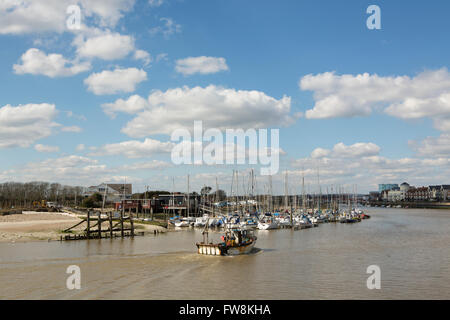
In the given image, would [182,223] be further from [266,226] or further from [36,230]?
[36,230]

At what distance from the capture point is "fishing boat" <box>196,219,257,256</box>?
134 feet

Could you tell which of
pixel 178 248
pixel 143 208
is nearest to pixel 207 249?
pixel 178 248

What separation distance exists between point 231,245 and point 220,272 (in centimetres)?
877

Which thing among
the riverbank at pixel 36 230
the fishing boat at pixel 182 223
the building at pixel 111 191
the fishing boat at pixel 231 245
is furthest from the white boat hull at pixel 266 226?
the building at pixel 111 191

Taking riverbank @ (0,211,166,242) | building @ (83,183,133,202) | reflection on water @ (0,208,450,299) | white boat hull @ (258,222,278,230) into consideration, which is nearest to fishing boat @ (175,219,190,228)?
riverbank @ (0,211,166,242)

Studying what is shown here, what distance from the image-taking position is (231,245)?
1645 inches

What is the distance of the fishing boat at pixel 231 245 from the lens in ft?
134

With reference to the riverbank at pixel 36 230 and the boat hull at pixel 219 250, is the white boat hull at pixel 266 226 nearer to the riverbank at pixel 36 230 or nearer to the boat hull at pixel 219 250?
the riverbank at pixel 36 230

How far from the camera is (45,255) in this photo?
42125 mm

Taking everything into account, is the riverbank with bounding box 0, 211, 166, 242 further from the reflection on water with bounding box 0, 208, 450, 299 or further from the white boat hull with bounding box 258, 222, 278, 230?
the white boat hull with bounding box 258, 222, 278, 230

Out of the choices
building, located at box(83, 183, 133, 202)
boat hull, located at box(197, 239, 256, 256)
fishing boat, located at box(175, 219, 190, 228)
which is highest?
building, located at box(83, 183, 133, 202)

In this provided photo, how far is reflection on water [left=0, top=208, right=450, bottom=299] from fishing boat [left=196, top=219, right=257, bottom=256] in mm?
938
